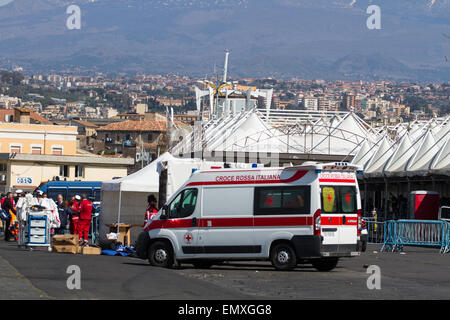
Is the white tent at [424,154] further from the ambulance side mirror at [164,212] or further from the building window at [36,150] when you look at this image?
the building window at [36,150]

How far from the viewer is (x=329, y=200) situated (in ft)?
60.6

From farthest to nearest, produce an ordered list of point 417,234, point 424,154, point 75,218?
1. point 424,154
2. point 417,234
3. point 75,218

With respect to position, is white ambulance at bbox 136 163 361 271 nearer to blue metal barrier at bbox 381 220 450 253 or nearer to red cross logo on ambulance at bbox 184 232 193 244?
red cross logo on ambulance at bbox 184 232 193 244

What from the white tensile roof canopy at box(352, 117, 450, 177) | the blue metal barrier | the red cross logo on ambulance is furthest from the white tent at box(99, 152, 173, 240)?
the white tensile roof canopy at box(352, 117, 450, 177)

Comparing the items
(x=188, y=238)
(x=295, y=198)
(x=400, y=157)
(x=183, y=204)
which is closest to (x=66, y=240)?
(x=183, y=204)

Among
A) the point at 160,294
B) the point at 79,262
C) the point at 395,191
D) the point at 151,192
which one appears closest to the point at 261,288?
the point at 160,294

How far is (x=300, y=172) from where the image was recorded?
728 inches

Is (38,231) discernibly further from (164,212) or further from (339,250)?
(339,250)

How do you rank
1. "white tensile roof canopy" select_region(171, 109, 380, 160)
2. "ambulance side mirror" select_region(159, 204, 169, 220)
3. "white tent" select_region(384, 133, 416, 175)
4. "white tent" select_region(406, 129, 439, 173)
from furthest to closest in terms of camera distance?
"white tensile roof canopy" select_region(171, 109, 380, 160) < "white tent" select_region(384, 133, 416, 175) < "white tent" select_region(406, 129, 439, 173) < "ambulance side mirror" select_region(159, 204, 169, 220)

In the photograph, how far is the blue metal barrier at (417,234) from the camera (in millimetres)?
26750

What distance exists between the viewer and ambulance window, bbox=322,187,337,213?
1838 cm

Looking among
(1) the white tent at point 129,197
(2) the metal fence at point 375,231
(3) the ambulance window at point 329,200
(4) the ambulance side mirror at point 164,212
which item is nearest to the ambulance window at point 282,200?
(3) the ambulance window at point 329,200

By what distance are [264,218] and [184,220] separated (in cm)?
182
